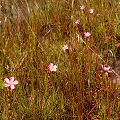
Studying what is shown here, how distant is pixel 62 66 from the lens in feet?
5.89

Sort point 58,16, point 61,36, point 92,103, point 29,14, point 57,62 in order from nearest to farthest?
point 92,103 → point 57,62 → point 61,36 → point 58,16 → point 29,14

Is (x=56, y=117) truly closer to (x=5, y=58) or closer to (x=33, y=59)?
(x=33, y=59)

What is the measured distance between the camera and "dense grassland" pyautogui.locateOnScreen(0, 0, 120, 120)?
139 centimetres

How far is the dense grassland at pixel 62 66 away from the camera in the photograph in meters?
1.39

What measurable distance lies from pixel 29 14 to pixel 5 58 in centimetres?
91

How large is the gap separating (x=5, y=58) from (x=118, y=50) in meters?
1.11

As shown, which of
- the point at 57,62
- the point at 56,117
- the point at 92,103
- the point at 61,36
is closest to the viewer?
the point at 56,117

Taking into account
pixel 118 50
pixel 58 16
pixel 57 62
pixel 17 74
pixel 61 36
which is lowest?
pixel 17 74

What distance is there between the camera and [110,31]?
7.63ft

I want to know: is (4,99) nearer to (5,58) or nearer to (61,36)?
(5,58)

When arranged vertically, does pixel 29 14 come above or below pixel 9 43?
above

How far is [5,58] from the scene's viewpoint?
2023 mm

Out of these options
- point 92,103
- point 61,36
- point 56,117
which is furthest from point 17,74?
point 61,36

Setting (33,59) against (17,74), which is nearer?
(17,74)
